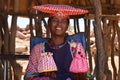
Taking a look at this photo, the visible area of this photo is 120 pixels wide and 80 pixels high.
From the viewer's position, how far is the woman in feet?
11.5

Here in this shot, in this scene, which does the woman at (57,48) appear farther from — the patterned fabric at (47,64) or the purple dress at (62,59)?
the patterned fabric at (47,64)

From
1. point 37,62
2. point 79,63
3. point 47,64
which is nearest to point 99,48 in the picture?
point 79,63

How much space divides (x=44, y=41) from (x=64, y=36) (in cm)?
21

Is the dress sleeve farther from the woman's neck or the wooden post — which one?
the wooden post

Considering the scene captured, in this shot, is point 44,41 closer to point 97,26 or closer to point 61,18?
point 61,18

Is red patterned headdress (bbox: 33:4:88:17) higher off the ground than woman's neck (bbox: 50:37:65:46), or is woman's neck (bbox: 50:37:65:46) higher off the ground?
red patterned headdress (bbox: 33:4:88:17)

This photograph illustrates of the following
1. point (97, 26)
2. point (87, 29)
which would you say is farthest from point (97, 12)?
point (87, 29)

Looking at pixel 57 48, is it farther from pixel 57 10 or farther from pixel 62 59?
pixel 57 10

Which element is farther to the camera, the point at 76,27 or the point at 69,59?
the point at 76,27

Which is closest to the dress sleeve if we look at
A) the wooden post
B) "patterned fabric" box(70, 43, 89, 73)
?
"patterned fabric" box(70, 43, 89, 73)

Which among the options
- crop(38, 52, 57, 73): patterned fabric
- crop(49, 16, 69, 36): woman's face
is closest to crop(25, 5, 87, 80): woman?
crop(49, 16, 69, 36): woman's face

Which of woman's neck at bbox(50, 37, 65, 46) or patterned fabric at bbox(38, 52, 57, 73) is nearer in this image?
patterned fabric at bbox(38, 52, 57, 73)

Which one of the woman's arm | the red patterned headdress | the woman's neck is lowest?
the woman's arm

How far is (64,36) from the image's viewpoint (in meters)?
3.65
